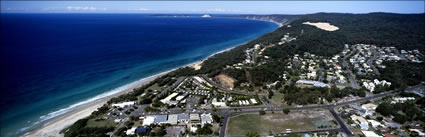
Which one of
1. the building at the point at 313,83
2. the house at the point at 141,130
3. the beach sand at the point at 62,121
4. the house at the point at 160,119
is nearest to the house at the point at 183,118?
the house at the point at 160,119

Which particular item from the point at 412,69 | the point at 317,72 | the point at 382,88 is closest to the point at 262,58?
the point at 317,72

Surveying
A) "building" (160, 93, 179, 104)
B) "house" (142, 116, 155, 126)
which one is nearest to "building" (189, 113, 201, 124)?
"house" (142, 116, 155, 126)

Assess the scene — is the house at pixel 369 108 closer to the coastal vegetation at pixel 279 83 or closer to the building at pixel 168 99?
the coastal vegetation at pixel 279 83

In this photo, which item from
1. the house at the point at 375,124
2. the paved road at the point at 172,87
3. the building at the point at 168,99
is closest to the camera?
the house at the point at 375,124

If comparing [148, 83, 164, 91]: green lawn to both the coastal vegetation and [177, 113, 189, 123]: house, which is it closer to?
the coastal vegetation

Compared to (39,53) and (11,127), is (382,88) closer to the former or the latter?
(11,127)

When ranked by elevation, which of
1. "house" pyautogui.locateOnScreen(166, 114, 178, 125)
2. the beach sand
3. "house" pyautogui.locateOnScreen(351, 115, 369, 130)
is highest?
"house" pyautogui.locateOnScreen(166, 114, 178, 125)

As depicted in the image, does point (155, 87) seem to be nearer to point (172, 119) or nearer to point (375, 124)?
point (172, 119)
